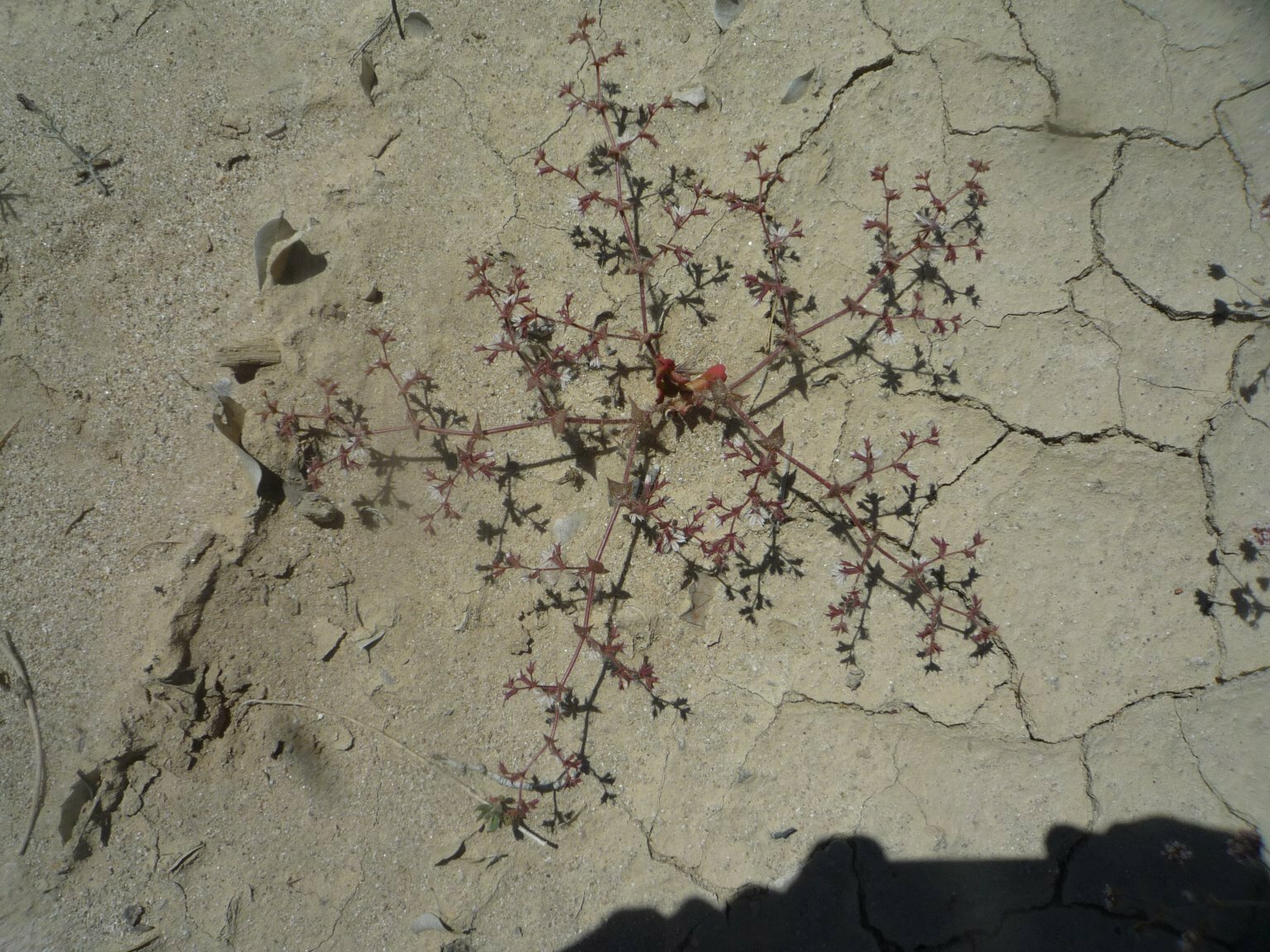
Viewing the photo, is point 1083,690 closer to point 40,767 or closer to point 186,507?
point 186,507

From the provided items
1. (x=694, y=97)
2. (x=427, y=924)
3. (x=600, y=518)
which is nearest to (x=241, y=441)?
(x=600, y=518)

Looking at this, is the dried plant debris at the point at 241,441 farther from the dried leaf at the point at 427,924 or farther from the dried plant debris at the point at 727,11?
the dried plant debris at the point at 727,11

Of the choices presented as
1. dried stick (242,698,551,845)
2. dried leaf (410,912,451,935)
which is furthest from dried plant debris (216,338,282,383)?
dried leaf (410,912,451,935)

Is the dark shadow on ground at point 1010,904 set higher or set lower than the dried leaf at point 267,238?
lower

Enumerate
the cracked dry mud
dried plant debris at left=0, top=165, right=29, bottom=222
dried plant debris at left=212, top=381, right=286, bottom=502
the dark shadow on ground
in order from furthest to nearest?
dried plant debris at left=0, top=165, right=29, bottom=222
dried plant debris at left=212, top=381, right=286, bottom=502
the cracked dry mud
the dark shadow on ground

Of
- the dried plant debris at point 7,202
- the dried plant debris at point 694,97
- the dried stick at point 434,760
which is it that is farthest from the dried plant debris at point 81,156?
the dried plant debris at point 694,97

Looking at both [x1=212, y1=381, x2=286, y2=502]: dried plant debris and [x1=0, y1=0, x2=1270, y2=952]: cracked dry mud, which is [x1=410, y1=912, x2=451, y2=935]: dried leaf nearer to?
[x1=0, y1=0, x2=1270, y2=952]: cracked dry mud
